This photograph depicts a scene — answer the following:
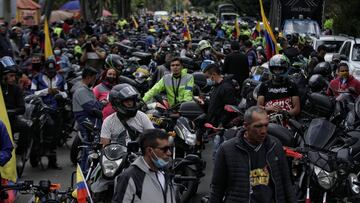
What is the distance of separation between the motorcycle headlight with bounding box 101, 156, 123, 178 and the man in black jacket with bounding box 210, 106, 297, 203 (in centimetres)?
141

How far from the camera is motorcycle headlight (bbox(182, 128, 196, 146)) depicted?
10.4 metres

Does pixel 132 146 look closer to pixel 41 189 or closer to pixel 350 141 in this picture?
pixel 41 189

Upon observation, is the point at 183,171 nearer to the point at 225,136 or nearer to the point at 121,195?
the point at 225,136

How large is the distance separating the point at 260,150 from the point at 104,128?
7.84ft

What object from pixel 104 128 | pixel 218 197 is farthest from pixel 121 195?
pixel 104 128

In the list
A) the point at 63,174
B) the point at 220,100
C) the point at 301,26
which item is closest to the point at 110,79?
the point at 220,100

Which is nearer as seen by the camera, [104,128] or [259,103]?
[104,128]

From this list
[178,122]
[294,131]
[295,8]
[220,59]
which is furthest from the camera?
[295,8]

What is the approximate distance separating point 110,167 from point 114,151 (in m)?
0.16

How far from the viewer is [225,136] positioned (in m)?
9.72

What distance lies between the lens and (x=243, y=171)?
6.23 metres

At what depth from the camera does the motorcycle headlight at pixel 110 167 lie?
7.47m

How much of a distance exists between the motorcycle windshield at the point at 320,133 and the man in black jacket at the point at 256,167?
2191 mm

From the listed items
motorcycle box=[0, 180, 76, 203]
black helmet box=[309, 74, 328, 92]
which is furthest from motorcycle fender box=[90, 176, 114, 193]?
black helmet box=[309, 74, 328, 92]
